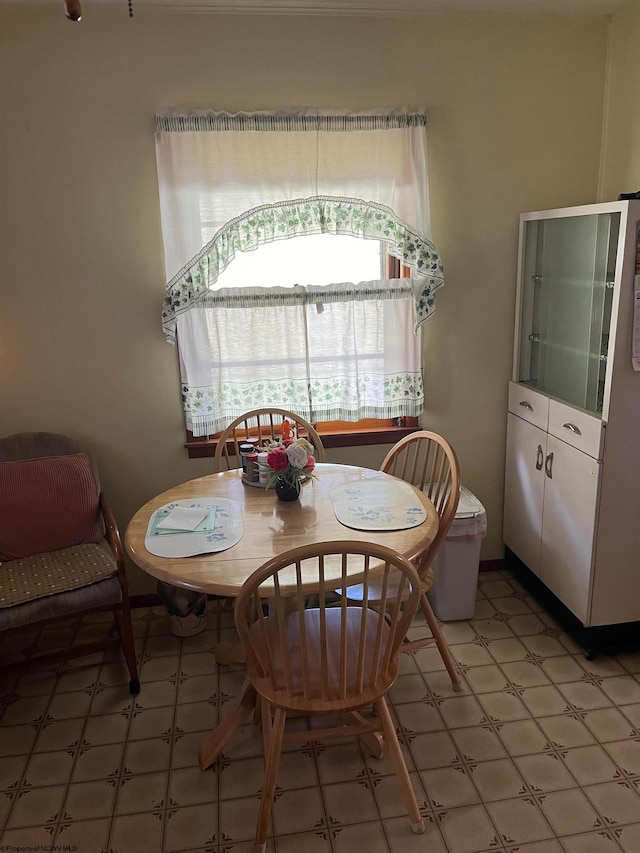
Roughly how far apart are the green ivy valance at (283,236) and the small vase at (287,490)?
962 millimetres

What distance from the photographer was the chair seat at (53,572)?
7.75 ft

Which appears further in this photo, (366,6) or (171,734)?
(366,6)

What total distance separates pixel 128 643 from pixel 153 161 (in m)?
2.00

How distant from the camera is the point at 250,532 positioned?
2.13 m

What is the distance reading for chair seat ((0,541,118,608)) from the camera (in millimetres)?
2361

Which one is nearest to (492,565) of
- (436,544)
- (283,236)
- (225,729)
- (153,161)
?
(436,544)

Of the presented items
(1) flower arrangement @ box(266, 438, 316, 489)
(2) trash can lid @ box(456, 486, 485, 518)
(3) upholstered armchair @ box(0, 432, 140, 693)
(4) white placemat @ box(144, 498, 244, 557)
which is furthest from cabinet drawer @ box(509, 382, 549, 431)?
(3) upholstered armchair @ box(0, 432, 140, 693)

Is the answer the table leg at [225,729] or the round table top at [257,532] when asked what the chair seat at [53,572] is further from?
the table leg at [225,729]

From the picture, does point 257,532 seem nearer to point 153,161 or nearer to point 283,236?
point 283,236

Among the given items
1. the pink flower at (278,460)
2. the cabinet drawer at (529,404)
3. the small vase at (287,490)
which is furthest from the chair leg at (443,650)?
the cabinet drawer at (529,404)

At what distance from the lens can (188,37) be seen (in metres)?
2.68

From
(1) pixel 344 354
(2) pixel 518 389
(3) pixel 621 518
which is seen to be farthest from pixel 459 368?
(3) pixel 621 518

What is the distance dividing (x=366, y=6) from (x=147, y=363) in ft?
5.84

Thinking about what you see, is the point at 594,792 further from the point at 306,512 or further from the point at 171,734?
the point at 171,734
